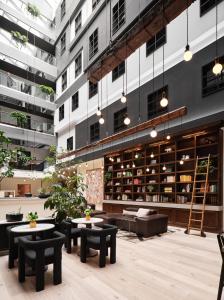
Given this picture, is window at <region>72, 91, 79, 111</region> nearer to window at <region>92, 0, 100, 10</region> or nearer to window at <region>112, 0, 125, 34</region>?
window at <region>92, 0, 100, 10</region>

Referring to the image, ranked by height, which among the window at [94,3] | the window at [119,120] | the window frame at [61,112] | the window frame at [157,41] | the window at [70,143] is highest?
the window at [94,3]

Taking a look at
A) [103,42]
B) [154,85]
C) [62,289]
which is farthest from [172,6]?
[103,42]

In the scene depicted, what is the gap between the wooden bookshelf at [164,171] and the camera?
703 centimetres

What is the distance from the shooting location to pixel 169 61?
8.19 metres

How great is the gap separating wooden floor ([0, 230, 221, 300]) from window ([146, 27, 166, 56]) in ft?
23.3

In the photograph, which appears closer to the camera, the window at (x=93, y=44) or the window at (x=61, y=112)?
the window at (x=93, y=44)

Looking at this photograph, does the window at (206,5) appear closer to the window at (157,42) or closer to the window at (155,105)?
the window at (157,42)

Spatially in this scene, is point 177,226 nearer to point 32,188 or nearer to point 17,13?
point 32,188

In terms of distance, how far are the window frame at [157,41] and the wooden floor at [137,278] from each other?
23.2 ft

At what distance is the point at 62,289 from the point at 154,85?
7.43 metres

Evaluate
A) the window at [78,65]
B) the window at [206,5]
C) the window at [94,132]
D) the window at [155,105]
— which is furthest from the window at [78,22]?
the window at [206,5]

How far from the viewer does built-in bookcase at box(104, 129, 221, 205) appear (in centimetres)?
707

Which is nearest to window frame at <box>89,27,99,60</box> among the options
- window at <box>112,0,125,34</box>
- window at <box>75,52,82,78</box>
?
window at <box>75,52,82,78</box>

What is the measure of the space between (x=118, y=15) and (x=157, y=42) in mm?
3193
